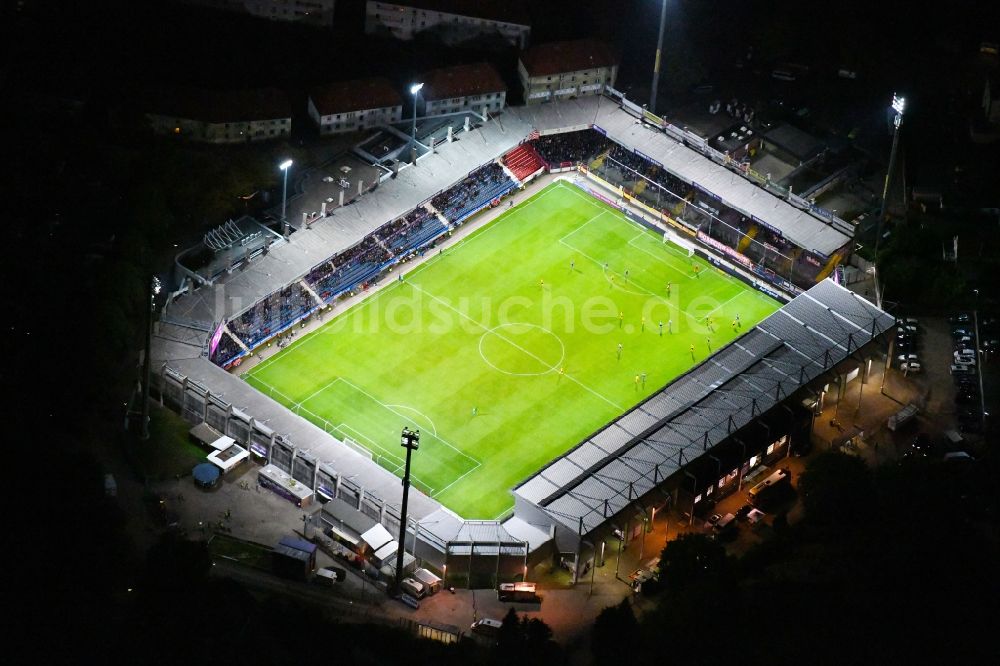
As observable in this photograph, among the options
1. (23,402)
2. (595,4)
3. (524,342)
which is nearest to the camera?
(23,402)

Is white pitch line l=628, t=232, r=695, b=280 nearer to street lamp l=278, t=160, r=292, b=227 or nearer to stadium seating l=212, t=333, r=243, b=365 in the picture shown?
street lamp l=278, t=160, r=292, b=227

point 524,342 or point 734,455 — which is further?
point 524,342

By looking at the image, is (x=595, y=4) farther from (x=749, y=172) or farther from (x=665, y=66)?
(x=749, y=172)

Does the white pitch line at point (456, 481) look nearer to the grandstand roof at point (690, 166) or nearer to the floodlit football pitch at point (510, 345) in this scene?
the floodlit football pitch at point (510, 345)

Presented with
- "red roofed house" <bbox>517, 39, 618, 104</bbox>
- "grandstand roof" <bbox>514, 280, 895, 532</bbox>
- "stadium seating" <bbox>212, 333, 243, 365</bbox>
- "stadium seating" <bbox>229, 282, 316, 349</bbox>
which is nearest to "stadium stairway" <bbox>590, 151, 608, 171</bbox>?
"red roofed house" <bbox>517, 39, 618, 104</bbox>

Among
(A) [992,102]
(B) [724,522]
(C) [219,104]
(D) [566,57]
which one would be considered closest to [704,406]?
(B) [724,522]

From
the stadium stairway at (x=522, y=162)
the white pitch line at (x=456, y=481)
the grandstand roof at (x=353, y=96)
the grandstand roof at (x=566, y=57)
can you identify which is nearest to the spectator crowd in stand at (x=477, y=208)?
the stadium stairway at (x=522, y=162)

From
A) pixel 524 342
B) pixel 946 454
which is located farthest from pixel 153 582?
pixel 946 454

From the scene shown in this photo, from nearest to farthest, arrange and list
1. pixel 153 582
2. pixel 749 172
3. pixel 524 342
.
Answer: pixel 153 582
pixel 524 342
pixel 749 172
